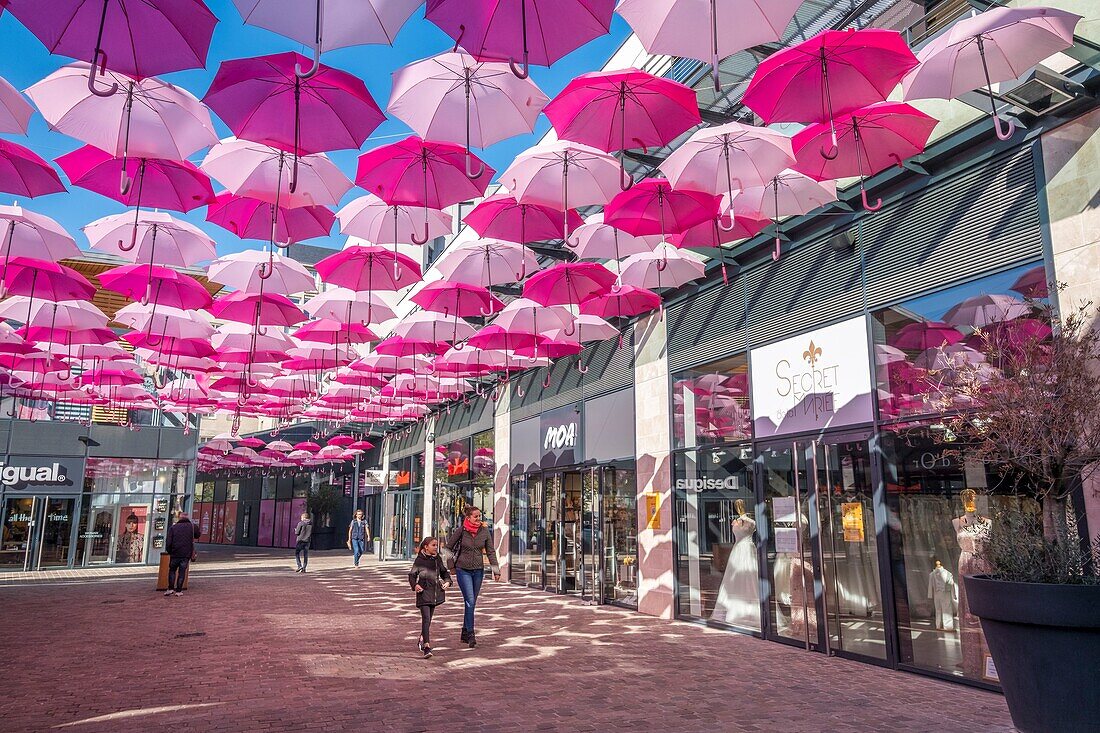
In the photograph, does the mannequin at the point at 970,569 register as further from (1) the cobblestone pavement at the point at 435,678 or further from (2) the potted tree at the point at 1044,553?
(2) the potted tree at the point at 1044,553

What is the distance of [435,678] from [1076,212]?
7585 mm

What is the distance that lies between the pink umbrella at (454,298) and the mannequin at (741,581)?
5036mm

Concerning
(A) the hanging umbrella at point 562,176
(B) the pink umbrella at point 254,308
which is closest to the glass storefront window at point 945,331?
(A) the hanging umbrella at point 562,176

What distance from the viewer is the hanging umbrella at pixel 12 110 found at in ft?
20.3

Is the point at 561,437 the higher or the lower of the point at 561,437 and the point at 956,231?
the lower

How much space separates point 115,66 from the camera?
17.1ft

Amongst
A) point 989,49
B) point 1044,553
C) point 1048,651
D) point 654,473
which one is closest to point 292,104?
point 989,49

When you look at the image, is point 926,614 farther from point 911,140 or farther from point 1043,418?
point 911,140

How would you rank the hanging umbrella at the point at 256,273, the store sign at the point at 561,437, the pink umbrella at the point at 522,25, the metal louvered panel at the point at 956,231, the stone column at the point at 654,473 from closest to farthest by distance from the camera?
the pink umbrella at the point at 522,25 < the metal louvered panel at the point at 956,231 < the hanging umbrella at the point at 256,273 < the stone column at the point at 654,473 < the store sign at the point at 561,437

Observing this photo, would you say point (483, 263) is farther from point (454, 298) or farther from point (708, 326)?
point (708, 326)

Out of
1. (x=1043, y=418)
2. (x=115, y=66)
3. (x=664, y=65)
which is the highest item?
(x=664, y=65)

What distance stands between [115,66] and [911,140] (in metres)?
6.57

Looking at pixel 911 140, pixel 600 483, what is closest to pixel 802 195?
pixel 911 140

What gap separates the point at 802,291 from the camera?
10031mm
